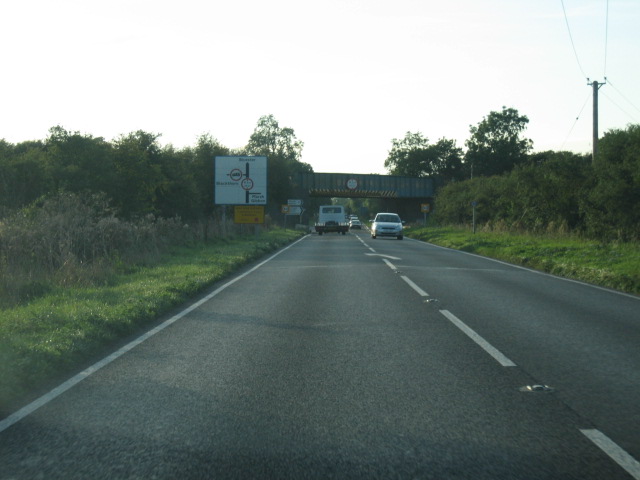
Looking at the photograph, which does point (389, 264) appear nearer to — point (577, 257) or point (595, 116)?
point (577, 257)

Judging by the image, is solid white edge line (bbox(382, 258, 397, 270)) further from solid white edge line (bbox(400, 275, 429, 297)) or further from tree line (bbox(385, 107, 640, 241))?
tree line (bbox(385, 107, 640, 241))

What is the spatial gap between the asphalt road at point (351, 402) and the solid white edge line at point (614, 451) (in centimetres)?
2

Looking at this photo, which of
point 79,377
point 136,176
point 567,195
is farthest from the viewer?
point 136,176

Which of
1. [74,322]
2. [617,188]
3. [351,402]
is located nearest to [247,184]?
[617,188]

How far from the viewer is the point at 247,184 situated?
38.7 m

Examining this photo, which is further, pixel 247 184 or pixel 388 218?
pixel 388 218

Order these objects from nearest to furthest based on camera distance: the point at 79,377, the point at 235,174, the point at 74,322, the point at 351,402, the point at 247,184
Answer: the point at 351,402 < the point at 79,377 < the point at 74,322 < the point at 247,184 < the point at 235,174

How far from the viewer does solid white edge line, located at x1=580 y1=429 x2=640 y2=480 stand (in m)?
4.00

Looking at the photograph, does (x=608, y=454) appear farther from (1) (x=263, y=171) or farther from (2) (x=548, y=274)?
(1) (x=263, y=171)

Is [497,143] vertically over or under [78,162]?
over

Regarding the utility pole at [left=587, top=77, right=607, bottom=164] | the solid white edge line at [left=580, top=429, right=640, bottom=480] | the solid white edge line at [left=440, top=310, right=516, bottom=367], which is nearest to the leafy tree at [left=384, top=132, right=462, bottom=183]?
the utility pole at [left=587, top=77, right=607, bottom=164]

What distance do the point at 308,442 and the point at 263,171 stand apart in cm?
3496

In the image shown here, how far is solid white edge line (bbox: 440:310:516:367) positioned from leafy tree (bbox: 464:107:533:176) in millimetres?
105014

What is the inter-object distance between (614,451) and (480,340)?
3.87m
